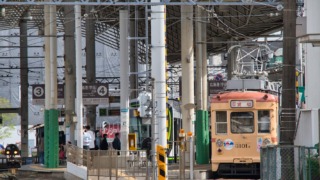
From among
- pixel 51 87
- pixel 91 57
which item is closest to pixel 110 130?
pixel 91 57

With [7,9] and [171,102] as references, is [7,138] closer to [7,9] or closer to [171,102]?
[7,9]

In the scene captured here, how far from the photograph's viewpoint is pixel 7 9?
170 feet

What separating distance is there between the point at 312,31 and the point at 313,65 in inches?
402

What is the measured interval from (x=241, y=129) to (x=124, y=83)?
7.94 m

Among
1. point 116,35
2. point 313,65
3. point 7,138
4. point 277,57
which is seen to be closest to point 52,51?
point 313,65

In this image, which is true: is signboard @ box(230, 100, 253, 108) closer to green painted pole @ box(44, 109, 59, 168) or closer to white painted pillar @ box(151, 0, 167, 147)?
white painted pillar @ box(151, 0, 167, 147)

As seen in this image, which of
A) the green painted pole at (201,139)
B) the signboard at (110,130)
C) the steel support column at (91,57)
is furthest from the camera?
the signboard at (110,130)

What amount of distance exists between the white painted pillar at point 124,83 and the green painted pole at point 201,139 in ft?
10.6

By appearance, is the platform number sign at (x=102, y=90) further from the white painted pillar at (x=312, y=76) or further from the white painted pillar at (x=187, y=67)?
the white painted pillar at (x=312, y=76)

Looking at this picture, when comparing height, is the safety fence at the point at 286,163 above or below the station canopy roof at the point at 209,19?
below

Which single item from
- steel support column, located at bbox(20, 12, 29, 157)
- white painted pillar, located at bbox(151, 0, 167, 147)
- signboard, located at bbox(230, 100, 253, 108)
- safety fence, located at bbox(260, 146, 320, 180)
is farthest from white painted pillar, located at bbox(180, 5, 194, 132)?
steel support column, located at bbox(20, 12, 29, 157)

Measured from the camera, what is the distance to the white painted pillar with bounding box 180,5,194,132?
125 ft

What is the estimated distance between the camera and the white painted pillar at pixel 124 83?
37.9m

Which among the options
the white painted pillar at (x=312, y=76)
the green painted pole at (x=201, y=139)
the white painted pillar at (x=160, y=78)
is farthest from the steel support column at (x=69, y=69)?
the white painted pillar at (x=160, y=78)
